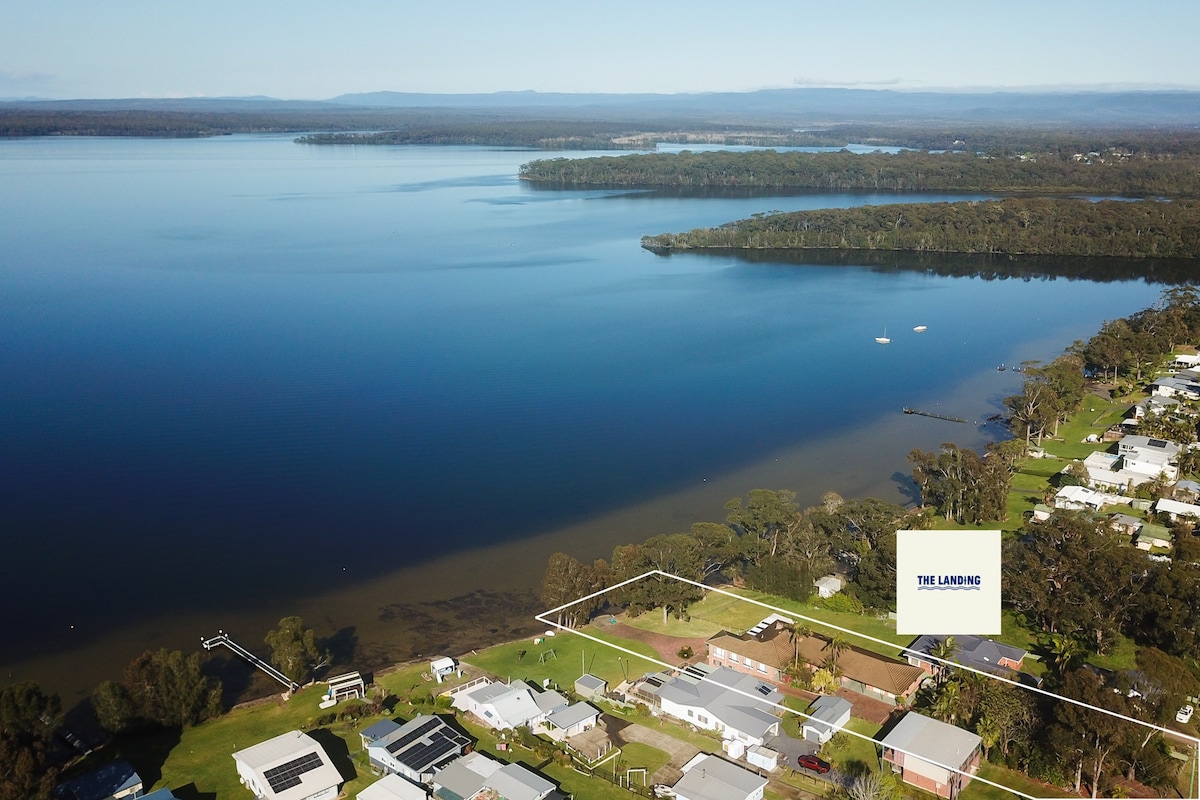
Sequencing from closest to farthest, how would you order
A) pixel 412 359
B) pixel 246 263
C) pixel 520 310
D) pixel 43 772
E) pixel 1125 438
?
1. pixel 43 772
2. pixel 1125 438
3. pixel 412 359
4. pixel 520 310
5. pixel 246 263

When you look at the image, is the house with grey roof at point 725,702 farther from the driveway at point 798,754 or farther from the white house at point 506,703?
the white house at point 506,703

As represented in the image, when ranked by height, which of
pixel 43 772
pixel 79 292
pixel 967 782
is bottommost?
pixel 967 782

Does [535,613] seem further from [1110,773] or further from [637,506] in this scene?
[1110,773]

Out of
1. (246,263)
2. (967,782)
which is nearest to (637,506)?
(967,782)

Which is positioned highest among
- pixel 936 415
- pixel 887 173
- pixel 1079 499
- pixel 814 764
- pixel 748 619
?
→ pixel 887 173

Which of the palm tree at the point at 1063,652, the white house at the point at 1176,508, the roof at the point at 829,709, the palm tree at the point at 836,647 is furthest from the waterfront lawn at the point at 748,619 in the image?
the white house at the point at 1176,508

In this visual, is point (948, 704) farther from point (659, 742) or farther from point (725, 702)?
point (659, 742)

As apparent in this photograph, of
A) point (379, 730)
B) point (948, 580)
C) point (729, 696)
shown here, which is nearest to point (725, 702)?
point (729, 696)
